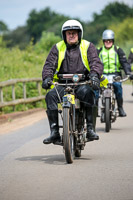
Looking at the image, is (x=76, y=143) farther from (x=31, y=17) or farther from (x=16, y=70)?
(x=31, y=17)

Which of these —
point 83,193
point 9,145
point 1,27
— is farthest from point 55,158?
point 1,27

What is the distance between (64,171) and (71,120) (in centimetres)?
89

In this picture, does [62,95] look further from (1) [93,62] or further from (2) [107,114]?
(2) [107,114]

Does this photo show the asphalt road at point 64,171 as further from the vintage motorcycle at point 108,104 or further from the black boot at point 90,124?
the vintage motorcycle at point 108,104

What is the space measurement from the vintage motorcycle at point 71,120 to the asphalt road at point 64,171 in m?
0.22

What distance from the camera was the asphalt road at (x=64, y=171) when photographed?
609 centimetres

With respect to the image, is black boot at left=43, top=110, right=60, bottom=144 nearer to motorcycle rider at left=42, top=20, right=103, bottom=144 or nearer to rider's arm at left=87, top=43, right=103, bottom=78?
motorcycle rider at left=42, top=20, right=103, bottom=144

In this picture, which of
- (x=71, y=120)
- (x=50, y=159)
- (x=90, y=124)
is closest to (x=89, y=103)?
(x=90, y=124)

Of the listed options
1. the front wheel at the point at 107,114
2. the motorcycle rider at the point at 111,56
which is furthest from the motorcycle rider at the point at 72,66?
the motorcycle rider at the point at 111,56

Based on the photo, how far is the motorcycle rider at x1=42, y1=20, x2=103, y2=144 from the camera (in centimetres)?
834

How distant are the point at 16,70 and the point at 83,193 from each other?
702 inches

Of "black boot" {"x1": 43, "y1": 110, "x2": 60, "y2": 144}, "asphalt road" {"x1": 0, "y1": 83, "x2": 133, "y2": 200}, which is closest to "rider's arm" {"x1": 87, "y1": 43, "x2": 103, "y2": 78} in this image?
"black boot" {"x1": 43, "y1": 110, "x2": 60, "y2": 144}

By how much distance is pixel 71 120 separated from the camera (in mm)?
8117

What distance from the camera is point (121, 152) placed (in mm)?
9297
